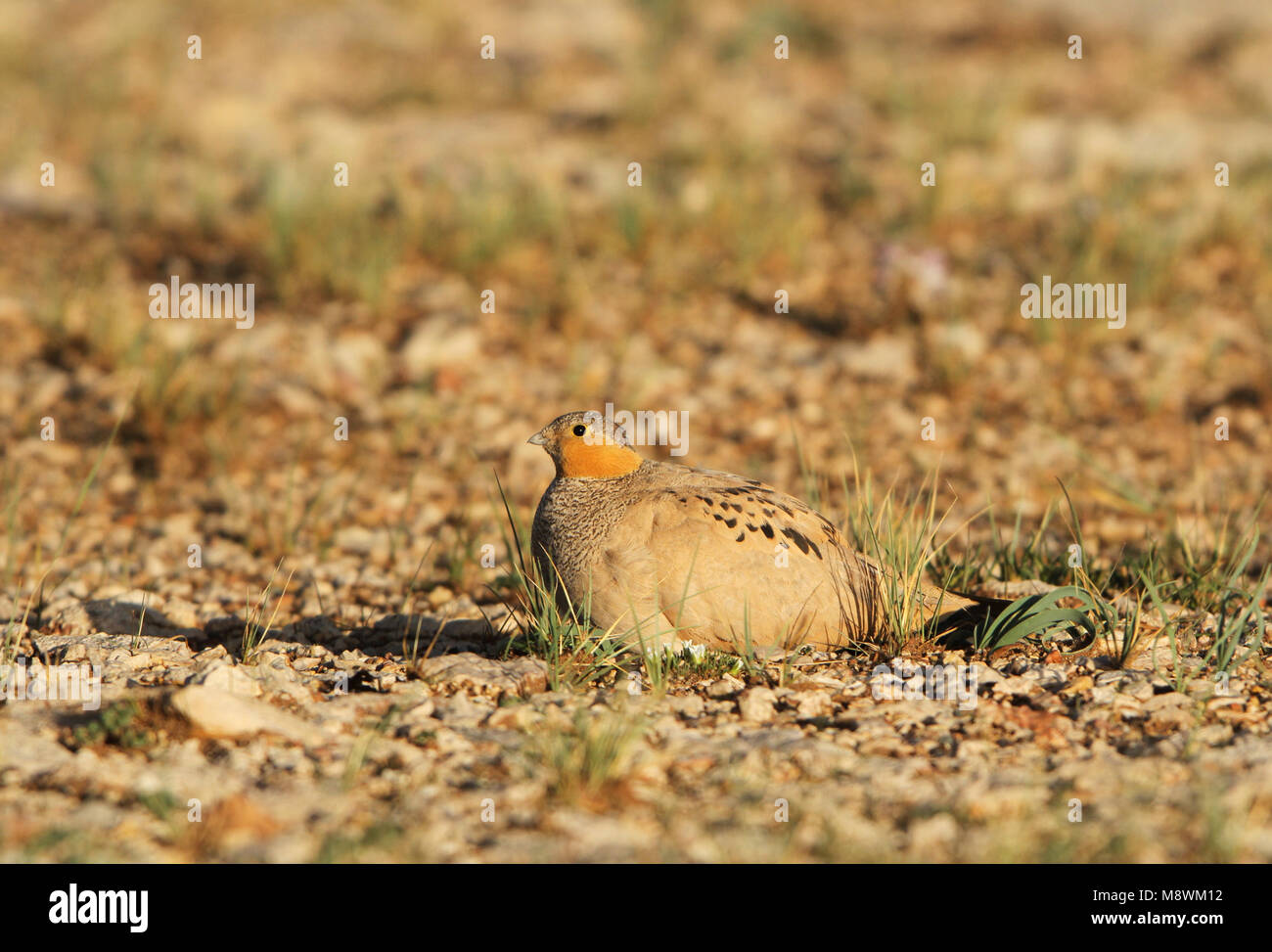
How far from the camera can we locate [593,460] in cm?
454

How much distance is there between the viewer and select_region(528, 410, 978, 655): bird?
13.9 ft

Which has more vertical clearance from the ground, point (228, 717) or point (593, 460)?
point (593, 460)

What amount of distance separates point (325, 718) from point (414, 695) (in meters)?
0.32

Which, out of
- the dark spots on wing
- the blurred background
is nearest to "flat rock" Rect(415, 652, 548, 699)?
the dark spots on wing

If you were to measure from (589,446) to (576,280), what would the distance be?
161 inches

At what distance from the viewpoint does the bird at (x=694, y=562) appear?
4242mm

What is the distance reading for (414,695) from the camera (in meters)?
4.09

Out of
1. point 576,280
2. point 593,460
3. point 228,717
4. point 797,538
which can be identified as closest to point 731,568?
point 797,538

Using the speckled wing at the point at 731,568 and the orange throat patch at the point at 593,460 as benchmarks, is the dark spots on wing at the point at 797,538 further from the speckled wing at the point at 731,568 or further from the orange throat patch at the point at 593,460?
the orange throat patch at the point at 593,460

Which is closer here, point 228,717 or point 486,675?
point 228,717

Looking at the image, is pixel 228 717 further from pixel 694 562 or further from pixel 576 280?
pixel 576 280

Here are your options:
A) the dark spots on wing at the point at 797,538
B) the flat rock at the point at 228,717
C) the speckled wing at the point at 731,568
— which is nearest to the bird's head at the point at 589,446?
the speckled wing at the point at 731,568
